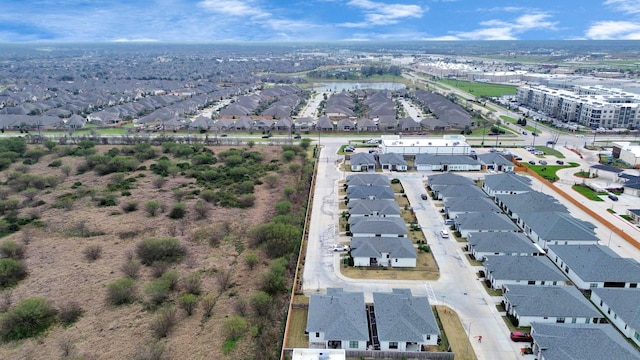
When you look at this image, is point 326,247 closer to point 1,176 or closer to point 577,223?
point 577,223

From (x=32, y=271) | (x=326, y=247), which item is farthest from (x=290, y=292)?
(x=32, y=271)

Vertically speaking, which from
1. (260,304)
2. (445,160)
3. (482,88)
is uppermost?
(482,88)

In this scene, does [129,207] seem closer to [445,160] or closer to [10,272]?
[10,272]

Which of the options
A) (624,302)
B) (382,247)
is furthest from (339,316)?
(624,302)

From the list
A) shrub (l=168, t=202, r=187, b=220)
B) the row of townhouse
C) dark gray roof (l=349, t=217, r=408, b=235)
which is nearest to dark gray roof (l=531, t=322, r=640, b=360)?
the row of townhouse

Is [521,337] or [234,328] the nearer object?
[521,337]

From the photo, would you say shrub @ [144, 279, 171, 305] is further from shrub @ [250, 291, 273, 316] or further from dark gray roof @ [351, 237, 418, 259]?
dark gray roof @ [351, 237, 418, 259]

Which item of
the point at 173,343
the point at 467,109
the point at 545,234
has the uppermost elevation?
the point at 467,109
